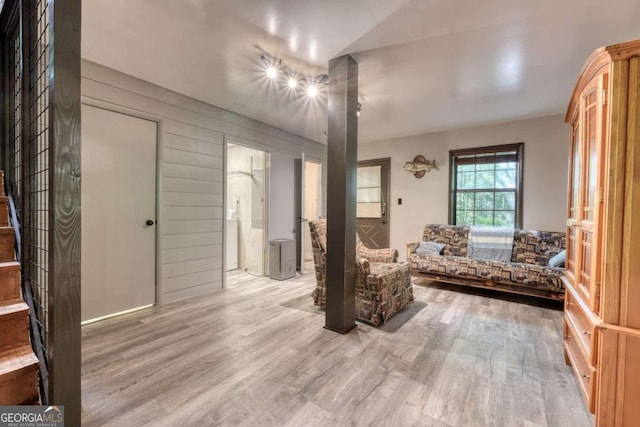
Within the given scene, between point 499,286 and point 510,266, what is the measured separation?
0.95 ft

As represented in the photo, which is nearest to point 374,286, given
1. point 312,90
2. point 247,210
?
point 312,90

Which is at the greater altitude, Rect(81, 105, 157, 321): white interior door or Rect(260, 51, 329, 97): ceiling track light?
Rect(260, 51, 329, 97): ceiling track light

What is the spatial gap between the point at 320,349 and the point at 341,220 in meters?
1.04

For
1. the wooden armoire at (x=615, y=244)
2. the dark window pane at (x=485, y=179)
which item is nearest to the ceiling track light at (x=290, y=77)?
the wooden armoire at (x=615, y=244)

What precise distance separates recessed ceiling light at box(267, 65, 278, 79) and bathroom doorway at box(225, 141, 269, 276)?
65.6 inches

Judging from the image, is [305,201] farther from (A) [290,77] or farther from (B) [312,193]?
(A) [290,77]

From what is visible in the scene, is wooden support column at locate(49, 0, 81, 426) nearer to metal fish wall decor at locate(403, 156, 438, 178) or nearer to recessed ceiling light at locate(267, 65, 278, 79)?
recessed ceiling light at locate(267, 65, 278, 79)

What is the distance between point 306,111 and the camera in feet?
12.4

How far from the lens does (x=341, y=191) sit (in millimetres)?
2428

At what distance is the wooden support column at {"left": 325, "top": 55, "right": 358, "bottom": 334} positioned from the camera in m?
2.41

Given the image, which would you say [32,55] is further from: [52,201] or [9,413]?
[9,413]

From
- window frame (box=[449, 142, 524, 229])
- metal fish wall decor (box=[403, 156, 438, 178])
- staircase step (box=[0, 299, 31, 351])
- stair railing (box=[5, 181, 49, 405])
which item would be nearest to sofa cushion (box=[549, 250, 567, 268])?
window frame (box=[449, 142, 524, 229])

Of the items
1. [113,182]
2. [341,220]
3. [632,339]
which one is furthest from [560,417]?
[113,182]

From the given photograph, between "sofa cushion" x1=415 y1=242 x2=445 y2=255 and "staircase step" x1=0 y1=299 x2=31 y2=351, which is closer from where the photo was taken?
"staircase step" x1=0 y1=299 x2=31 y2=351
